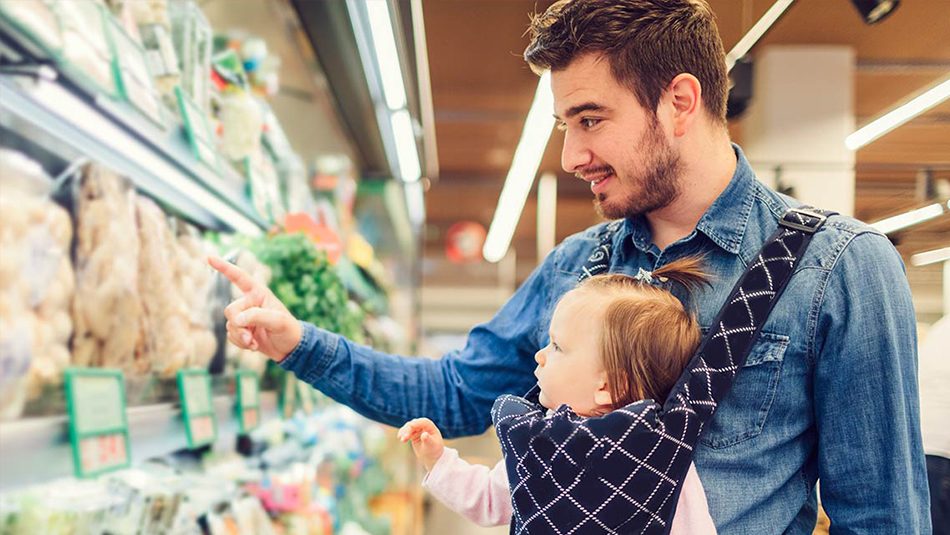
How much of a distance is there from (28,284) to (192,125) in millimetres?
597

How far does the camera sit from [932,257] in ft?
4.82

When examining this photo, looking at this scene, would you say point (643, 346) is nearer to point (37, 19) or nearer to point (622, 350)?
point (622, 350)

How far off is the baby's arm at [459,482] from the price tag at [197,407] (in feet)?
1.86

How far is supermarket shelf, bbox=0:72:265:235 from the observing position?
117 centimetres

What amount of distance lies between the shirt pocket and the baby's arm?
13.3 inches

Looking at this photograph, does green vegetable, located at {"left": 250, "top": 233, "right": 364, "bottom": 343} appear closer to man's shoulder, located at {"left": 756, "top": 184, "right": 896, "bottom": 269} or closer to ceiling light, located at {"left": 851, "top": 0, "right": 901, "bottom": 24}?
man's shoulder, located at {"left": 756, "top": 184, "right": 896, "bottom": 269}

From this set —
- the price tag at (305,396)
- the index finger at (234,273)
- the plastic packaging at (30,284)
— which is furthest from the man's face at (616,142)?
the price tag at (305,396)

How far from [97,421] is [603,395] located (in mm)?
758

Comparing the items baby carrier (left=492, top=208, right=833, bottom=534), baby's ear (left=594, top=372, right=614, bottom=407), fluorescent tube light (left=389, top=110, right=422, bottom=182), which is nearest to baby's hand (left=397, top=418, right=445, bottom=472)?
baby carrier (left=492, top=208, right=833, bottom=534)

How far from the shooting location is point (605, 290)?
1.23 meters

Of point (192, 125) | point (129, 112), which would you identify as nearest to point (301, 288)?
point (192, 125)

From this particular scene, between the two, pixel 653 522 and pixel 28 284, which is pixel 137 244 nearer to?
pixel 28 284

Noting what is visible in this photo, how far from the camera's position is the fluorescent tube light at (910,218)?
1466 millimetres

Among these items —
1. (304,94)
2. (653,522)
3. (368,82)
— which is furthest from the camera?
(304,94)
